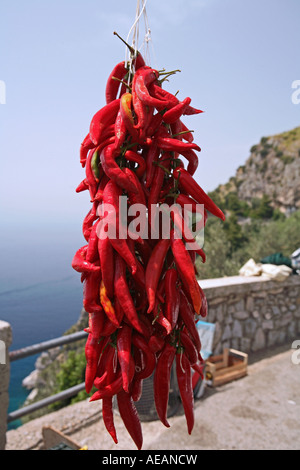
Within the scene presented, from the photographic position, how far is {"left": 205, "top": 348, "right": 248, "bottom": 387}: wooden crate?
457 centimetres

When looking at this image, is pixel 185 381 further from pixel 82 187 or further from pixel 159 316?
pixel 82 187

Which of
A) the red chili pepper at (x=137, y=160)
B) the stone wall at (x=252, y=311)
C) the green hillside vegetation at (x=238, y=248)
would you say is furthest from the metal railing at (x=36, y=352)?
the green hillside vegetation at (x=238, y=248)

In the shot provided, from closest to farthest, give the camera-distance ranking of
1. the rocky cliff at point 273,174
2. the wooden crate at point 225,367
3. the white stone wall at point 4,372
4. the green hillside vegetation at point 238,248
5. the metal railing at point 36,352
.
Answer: the white stone wall at point 4,372
the metal railing at point 36,352
the wooden crate at point 225,367
the green hillside vegetation at point 238,248
the rocky cliff at point 273,174

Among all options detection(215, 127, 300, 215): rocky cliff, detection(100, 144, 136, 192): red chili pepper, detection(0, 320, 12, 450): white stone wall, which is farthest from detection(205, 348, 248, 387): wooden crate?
detection(215, 127, 300, 215): rocky cliff

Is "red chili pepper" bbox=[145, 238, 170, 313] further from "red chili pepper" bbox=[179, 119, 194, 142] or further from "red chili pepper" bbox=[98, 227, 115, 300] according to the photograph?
"red chili pepper" bbox=[179, 119, 194, 142]

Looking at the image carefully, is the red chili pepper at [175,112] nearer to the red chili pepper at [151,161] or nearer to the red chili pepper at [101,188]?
the red chili pepper at [151,161]

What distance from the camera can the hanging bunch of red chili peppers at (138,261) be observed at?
3.52ft

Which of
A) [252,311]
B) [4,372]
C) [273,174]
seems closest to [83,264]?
[4,372]

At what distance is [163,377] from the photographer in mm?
1207

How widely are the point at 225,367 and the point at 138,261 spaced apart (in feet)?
14.2

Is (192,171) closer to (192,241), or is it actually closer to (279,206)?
(192,241)

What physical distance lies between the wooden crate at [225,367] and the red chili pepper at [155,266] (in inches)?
152

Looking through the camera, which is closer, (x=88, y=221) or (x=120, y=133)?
(x=120, y=133)
